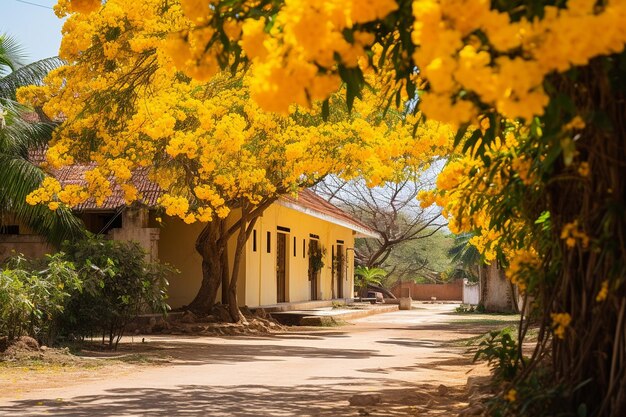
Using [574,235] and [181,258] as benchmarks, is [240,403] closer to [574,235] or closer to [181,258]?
[574,235]

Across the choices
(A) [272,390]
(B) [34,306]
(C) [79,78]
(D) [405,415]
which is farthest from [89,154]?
(D) [405,415]

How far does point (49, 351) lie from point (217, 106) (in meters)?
5.04

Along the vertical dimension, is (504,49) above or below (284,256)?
below

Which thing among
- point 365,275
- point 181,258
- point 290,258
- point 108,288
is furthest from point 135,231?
point 365,275

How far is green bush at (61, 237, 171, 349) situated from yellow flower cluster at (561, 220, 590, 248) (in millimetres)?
10052

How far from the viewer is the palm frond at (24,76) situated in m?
21.2

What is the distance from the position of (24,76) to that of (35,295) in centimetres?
985

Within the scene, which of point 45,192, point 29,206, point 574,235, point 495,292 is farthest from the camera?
point 495,292

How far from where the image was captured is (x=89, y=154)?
15555mm

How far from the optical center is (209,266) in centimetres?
2169

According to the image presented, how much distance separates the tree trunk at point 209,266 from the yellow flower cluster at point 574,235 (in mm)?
16817

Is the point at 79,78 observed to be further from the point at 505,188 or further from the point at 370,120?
the point at 505,188

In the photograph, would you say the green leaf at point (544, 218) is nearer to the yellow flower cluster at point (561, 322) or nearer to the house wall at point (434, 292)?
the yellow flower cluster at point (561, 322)

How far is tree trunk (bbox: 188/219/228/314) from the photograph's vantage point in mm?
21594
